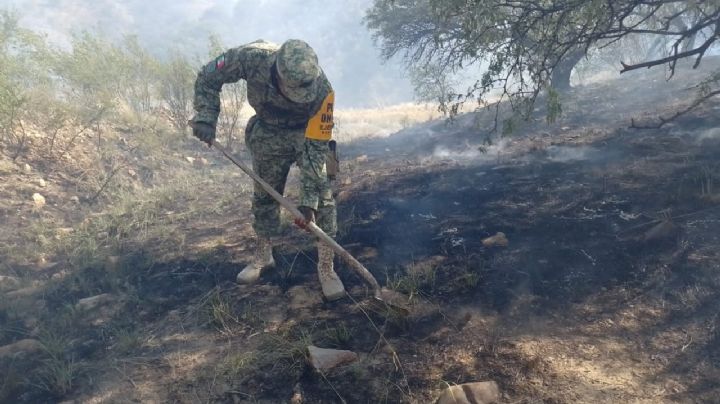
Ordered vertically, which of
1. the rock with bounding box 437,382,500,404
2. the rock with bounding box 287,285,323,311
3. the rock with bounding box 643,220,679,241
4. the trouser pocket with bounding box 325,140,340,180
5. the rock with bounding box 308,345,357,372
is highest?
the trouser pocket with bounding box 325,140,340,180

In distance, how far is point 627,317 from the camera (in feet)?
7.20

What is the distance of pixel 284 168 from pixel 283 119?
0.35 metres

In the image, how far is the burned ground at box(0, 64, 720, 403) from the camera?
195 centimetres

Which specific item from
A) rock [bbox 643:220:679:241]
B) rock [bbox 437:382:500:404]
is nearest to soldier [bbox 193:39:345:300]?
rock [bbox 437:382:500:404]

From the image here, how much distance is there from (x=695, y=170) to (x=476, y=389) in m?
3.12

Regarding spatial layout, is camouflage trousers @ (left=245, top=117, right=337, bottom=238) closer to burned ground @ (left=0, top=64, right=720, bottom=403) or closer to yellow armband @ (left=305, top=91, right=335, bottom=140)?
yellow armband @ (left=305, top=91, right=335, bottom=140)

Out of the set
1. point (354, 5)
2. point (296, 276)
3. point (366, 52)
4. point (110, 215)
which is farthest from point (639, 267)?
point (354, 5)

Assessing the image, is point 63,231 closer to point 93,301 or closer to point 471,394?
point 93,301

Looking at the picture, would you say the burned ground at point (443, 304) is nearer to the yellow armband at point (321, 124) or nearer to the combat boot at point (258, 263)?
the combat boot at point (258, 263)

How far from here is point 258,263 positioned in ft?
9.89

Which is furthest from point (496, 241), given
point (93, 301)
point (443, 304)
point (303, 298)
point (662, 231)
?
point (93, 301)

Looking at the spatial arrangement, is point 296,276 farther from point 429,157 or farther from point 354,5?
point 354,5

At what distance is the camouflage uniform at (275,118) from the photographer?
8.69 ft

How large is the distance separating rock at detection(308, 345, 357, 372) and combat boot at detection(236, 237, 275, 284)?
996 millimetres
